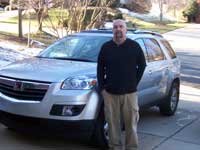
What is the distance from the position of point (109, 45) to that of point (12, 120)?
1.70 m

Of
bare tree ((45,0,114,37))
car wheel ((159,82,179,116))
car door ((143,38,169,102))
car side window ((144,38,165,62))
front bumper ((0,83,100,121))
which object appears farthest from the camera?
bare tree ((45,0,114,37))

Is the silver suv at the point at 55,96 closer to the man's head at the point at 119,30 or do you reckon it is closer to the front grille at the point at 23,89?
the front grille at the point at 23,89

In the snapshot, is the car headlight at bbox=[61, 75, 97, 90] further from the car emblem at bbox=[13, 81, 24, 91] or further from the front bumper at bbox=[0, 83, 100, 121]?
the car emblem at bbox=[13, 81, 24, 91]

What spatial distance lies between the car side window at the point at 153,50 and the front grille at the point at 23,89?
8.03 ft

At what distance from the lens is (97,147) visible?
269 inches

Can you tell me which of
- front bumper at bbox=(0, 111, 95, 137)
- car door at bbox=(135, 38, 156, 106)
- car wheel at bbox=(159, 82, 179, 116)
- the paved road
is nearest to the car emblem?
front bumper at bbox=(0, 111, 95, 137)

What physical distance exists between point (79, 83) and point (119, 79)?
728 mm

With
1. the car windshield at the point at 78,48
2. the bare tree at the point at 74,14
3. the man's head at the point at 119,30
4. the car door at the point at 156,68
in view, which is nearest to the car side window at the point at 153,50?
the car door at the point at 156,68

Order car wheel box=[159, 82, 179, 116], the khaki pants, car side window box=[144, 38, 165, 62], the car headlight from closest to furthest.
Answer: the khaki pants → the car headlight → car side window box=[144, 38, 165, 62] → car wheel box=[159, 82, 179, 116]

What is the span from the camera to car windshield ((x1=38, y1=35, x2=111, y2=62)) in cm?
748

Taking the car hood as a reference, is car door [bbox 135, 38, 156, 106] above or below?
below

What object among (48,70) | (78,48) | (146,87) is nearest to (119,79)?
(48,70)

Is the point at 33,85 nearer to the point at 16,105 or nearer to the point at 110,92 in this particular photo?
the point at 16,105

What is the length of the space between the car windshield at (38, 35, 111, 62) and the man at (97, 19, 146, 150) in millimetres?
1294
